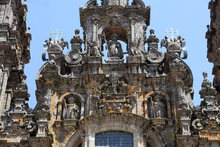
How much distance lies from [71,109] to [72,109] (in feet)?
0.13

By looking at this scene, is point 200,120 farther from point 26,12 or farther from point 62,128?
point 26,12

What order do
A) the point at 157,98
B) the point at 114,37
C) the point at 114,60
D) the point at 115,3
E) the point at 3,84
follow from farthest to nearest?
the point at 115,3 < the point at 114,37 < the point at 114,60 < the point at 3,84 < the point at 157,98

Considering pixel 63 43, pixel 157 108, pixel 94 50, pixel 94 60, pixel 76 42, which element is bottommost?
pixel 157 108

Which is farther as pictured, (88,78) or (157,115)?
(88,78)

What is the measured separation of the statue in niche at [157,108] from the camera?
72.6 ft

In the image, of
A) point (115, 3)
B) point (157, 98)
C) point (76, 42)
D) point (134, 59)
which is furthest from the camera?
point (115, 3)

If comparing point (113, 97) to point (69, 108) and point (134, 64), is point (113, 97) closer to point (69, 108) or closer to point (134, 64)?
point (69, 108)

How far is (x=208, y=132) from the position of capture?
68.4 feet

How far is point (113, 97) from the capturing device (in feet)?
74.0

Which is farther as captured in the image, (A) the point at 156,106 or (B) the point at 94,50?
(B) the point at 94,50

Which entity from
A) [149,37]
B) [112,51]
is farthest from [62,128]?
[149,37]

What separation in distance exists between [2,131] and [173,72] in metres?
7.12

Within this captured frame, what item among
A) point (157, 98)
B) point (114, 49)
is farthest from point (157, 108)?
point (114, 49)

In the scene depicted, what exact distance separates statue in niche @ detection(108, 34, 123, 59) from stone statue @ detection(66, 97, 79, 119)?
3276 millimetres
